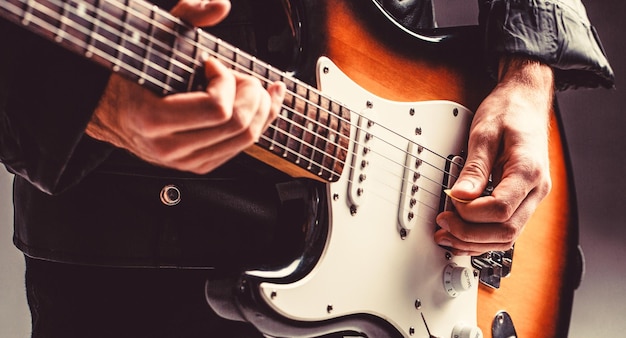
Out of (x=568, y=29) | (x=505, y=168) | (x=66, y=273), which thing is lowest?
(x=66, y=273)

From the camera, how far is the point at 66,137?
0.56 meters

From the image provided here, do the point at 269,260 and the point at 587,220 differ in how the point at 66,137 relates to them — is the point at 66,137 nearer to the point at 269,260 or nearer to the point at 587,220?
the point at 269,260

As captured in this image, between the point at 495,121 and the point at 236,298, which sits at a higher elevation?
the point at 495,121

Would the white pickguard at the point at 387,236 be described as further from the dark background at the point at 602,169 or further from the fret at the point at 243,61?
the dark background at the point at 602,169

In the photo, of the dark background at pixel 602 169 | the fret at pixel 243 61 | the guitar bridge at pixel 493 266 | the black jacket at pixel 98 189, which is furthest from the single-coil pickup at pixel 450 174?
the dark background at pixel 602 169

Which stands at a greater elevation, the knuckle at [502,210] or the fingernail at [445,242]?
the knuckle at [502,210]

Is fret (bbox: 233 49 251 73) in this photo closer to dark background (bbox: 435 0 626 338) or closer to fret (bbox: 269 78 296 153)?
fret (bbox: 269 78 296 153)

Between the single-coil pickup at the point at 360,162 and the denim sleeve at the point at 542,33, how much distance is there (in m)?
0.31

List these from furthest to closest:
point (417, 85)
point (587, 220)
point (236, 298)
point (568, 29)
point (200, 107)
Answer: point (587, 220)
point (568, 29)
point (417, 85)
point (236, 298)
point (200, 107)

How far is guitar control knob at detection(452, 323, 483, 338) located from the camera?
890 millimetres

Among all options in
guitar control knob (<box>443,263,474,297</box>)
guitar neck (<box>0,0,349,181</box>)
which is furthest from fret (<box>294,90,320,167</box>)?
guitar control knob (<box>443,263,474,297</box>)

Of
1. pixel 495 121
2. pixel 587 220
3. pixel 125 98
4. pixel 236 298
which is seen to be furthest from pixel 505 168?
pixel 587 220

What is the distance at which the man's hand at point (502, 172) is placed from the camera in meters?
0.85

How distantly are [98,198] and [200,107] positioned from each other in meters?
0.24
